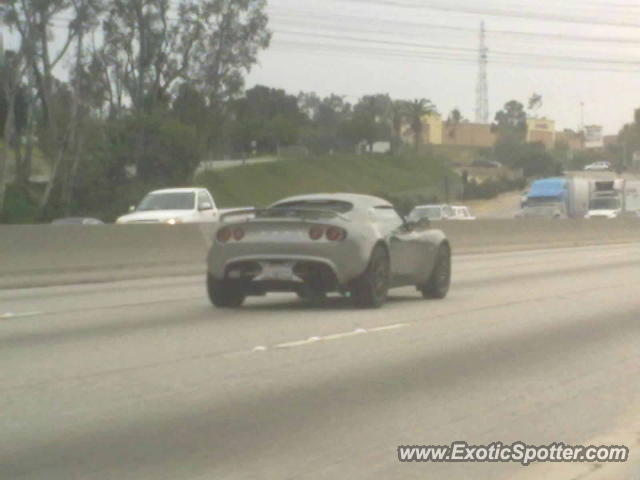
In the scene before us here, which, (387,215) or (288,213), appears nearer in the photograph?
(288,213)

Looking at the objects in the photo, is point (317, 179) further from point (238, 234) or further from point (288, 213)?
point (238, 234)

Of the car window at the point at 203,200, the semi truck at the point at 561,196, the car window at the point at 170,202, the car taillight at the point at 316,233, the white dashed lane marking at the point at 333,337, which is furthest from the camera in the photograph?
the semi truck at the point at 561,196

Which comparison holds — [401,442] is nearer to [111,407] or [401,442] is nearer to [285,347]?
[111,407]

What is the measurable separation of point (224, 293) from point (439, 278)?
3667mm

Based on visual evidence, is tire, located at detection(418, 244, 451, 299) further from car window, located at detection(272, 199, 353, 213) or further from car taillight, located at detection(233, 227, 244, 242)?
car taillight, located at detection(233, 227, 244, 242)

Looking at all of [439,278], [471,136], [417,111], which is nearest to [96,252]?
[439,278]

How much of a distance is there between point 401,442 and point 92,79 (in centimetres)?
5834

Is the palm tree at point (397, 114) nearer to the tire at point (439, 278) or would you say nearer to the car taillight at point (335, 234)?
the tire at point (439, 278)

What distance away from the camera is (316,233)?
1566 centimetres

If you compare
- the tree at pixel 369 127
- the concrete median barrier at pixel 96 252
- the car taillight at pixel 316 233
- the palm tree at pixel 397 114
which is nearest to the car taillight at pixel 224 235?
the car taillight at pixel 316 233

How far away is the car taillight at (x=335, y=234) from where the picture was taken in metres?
15.6

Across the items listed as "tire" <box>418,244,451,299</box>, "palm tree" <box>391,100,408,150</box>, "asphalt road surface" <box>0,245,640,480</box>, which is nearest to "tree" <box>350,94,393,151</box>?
"palm tree" <box>391,100,408,150</box>

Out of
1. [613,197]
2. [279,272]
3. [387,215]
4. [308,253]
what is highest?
[387,215]

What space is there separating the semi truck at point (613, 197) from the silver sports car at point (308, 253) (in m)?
54.2
